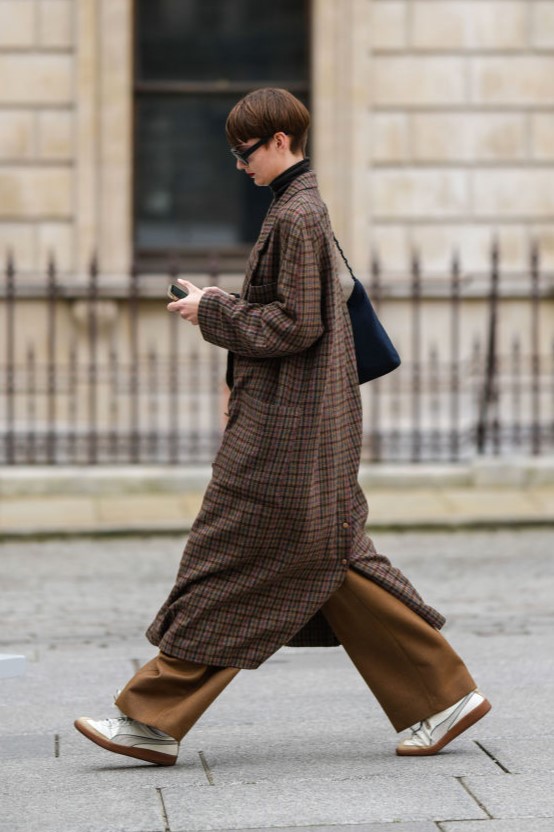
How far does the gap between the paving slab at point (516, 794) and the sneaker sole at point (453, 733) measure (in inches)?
8.8

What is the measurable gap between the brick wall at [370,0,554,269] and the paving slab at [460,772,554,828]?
8628 millimetres

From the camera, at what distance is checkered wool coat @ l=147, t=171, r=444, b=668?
4.99 m

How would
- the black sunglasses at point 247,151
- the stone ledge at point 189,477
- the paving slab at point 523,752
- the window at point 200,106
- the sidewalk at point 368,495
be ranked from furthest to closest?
the window at point 200,106 < the stone ledge at point 189,477 < the sidewalk at point 368,495 < the paving slab at point 523,752 < the black sunglasses at point 247,151

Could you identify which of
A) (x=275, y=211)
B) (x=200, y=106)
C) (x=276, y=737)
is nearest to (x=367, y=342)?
(x=275, y=211)

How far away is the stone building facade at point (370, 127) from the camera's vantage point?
13.1m

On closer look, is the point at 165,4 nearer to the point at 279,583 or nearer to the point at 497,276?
the point at 497,276

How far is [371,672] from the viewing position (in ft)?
17.0

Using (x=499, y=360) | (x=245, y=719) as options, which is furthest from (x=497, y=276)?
(x=245, y=719)

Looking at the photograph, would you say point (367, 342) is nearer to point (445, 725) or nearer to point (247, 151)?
point (247, 151)

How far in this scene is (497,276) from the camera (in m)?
12.4

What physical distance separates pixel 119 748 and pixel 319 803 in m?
0.64

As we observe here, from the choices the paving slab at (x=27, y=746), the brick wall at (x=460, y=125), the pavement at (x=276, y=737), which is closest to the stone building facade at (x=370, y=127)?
the brick wall at (x=460, y=125)

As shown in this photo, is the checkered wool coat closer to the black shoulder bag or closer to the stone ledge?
the black shoulder bag

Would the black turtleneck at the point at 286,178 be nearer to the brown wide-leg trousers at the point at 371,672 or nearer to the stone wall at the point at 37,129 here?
the brown wide-leg trousers at the point at 371,672
